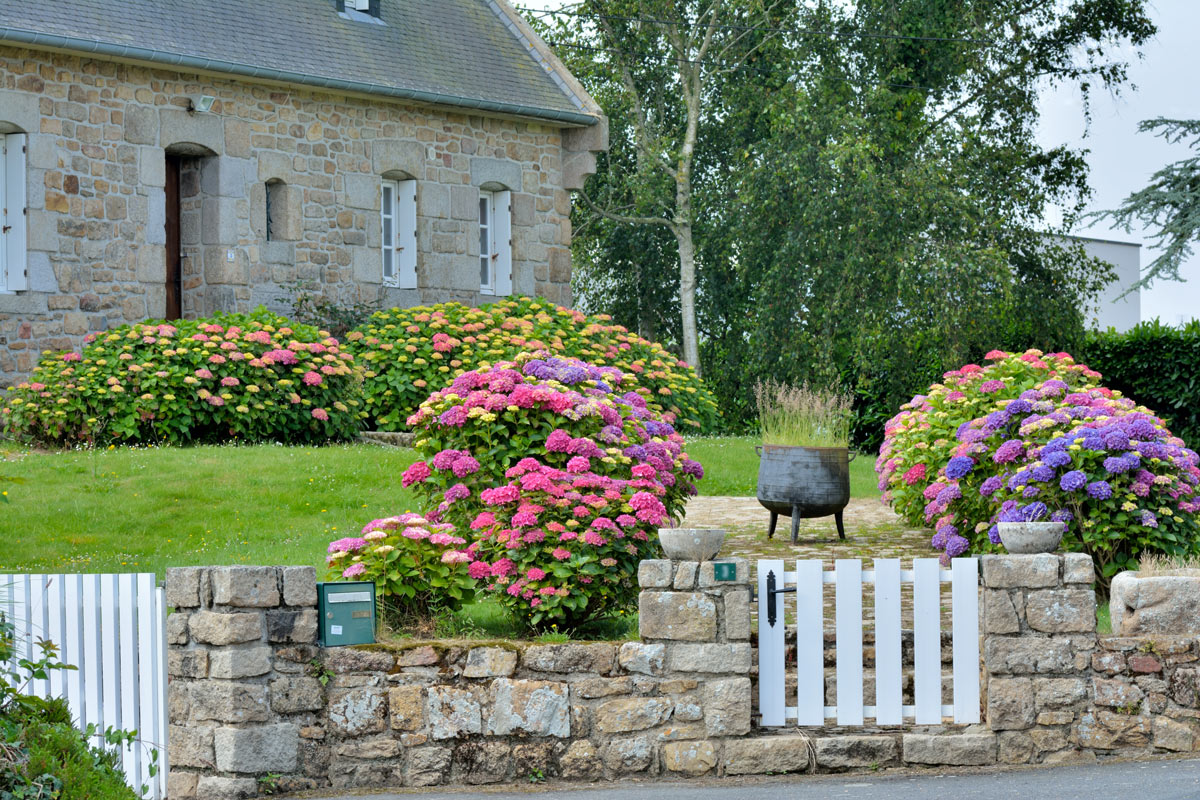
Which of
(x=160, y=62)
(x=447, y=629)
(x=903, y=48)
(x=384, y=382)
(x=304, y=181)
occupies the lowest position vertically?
(x=447, y=629)

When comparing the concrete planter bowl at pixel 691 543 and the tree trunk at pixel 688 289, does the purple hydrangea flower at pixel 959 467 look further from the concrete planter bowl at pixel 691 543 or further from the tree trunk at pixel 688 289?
the tree trunk at pixel 688 289

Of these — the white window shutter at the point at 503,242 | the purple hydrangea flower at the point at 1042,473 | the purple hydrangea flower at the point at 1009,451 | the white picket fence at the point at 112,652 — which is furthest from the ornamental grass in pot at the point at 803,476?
the white window shutter at the point at 503,242

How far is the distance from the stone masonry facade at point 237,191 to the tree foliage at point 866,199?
11.8ft

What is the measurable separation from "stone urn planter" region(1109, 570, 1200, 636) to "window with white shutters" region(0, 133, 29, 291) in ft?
38.0

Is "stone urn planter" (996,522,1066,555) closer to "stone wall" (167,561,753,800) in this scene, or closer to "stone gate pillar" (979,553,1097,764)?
"stone gate pillar" (979,553,1097,764)

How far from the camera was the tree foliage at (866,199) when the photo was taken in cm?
1883

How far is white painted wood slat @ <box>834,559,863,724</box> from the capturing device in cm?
677

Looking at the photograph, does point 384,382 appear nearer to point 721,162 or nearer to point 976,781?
point 976,781

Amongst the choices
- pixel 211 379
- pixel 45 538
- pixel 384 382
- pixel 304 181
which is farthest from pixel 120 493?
pixel 304 181

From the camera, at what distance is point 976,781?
6.64 metres

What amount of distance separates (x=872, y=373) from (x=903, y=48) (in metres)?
6.74

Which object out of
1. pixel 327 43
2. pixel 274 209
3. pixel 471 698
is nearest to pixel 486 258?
pixel 274 209

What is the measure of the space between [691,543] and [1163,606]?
7.85 ft

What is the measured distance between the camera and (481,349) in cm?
1567
